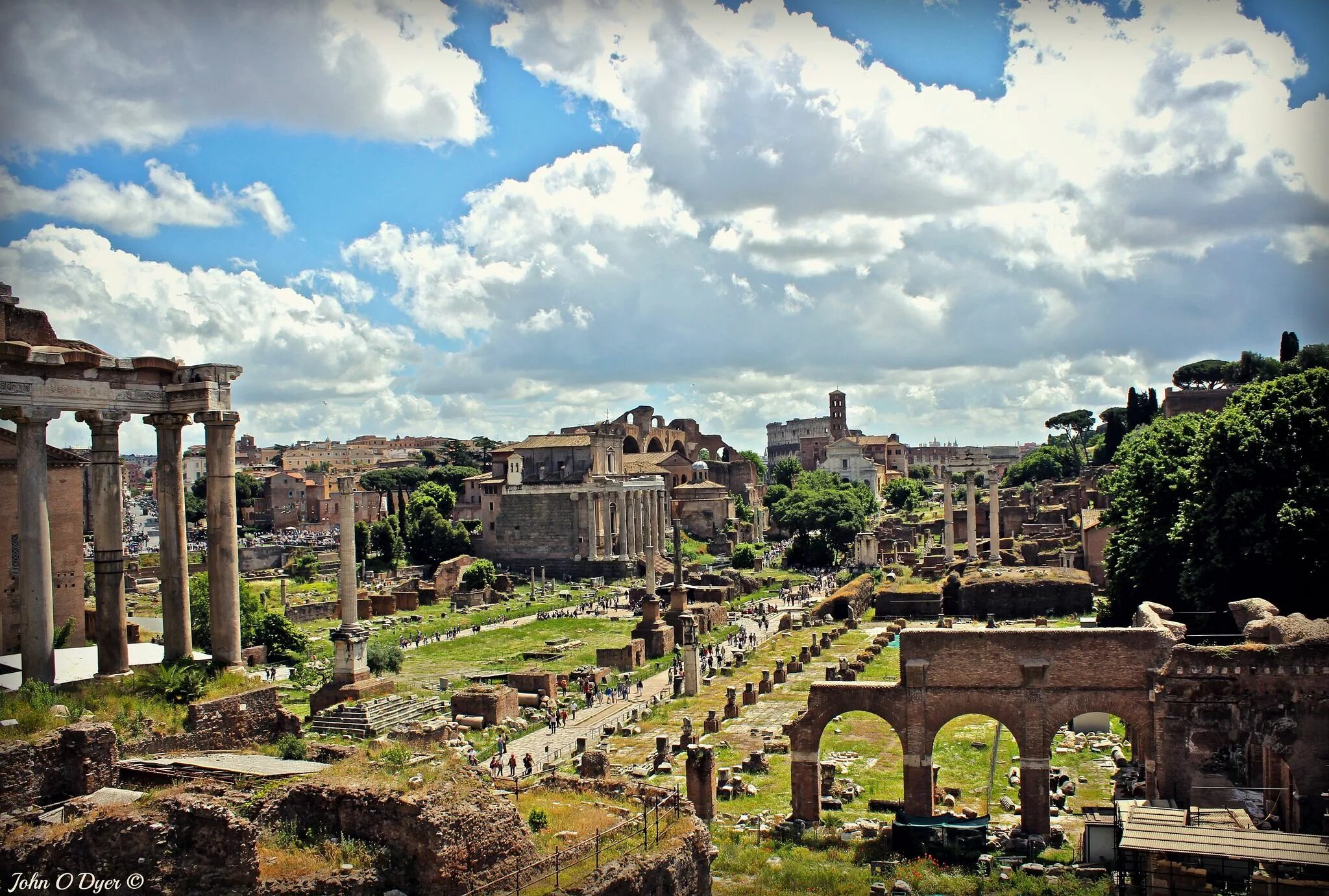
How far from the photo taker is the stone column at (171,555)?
18000mm

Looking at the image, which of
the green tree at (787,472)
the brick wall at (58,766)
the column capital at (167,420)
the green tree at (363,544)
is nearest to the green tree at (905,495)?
the green tree at (787,472)

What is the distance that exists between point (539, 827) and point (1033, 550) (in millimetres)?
56417

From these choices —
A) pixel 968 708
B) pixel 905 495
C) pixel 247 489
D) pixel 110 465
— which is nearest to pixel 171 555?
pixel 110 465

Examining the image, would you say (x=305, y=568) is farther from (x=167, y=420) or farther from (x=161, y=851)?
(x=161, y=851)

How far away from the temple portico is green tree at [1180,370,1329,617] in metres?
23.4

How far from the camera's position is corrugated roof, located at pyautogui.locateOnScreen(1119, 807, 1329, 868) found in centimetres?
1480

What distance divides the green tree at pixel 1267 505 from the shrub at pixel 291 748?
22.2 m

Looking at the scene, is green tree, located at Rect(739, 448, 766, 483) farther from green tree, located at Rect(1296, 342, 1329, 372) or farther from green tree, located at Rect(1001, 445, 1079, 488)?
green tree, located at Rect(1296, 342, 1329, 372)

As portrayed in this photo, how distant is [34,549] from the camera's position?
51.6ft

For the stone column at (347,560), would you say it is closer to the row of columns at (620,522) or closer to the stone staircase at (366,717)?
the stone staircase at (366,717)

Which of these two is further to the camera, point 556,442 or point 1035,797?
point 556,442

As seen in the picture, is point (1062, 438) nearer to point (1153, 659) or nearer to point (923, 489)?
point (923, 489)

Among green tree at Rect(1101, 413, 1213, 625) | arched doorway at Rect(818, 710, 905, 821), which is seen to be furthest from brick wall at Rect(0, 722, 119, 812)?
green tree at Rect(1101, 413, 1213, 625)

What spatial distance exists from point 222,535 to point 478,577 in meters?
48.0
